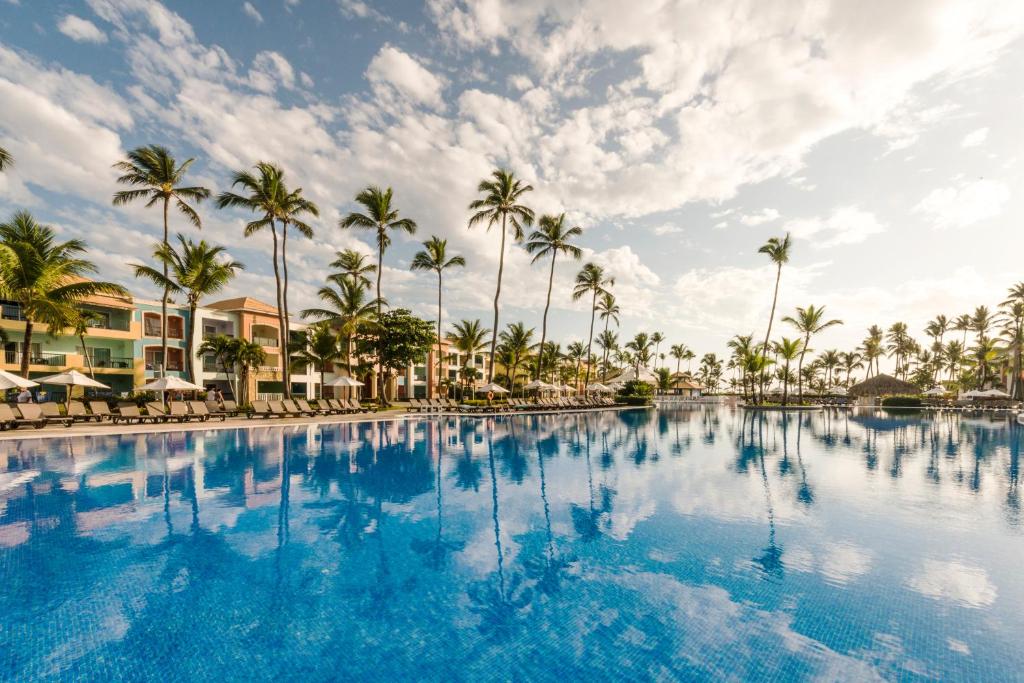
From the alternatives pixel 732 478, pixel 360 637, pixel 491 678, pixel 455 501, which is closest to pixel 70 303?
pixel 455 501

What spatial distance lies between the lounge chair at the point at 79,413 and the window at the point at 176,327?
1638cm

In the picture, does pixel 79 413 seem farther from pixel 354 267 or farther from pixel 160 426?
pixel 354 267

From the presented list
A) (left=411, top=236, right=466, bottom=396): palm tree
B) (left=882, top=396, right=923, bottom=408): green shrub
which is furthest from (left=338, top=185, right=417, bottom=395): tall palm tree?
(left=882, top=396, right=923, bottom=408): green shrub

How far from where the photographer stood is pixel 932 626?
181 inches

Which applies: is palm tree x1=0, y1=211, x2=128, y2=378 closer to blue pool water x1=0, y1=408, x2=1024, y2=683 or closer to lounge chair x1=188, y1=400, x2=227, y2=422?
lounge chair x1=188, y1=400, x2=227, y2=422

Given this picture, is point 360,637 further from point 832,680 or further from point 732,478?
point 732,478

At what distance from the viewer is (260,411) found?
76.0ft

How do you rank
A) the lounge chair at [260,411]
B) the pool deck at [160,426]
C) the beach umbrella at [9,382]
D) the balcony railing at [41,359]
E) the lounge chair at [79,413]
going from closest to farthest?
the beach umbrella at [9,382] → the pool deck at [160,426] → the lounge chair at [79,413] → the lounge chair at [260,411] → the balcony railing at [41,359]

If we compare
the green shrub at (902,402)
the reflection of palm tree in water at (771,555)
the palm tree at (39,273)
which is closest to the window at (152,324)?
the palm tree at (39,273)

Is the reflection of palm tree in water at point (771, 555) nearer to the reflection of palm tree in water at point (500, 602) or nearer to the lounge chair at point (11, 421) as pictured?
the reflection of palm tree in water at point (500, 602)

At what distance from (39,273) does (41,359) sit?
11.1 m

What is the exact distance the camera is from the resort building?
2572 cm

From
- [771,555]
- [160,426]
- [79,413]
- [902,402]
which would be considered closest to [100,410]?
[79,413]

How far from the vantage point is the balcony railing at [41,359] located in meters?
25.6
